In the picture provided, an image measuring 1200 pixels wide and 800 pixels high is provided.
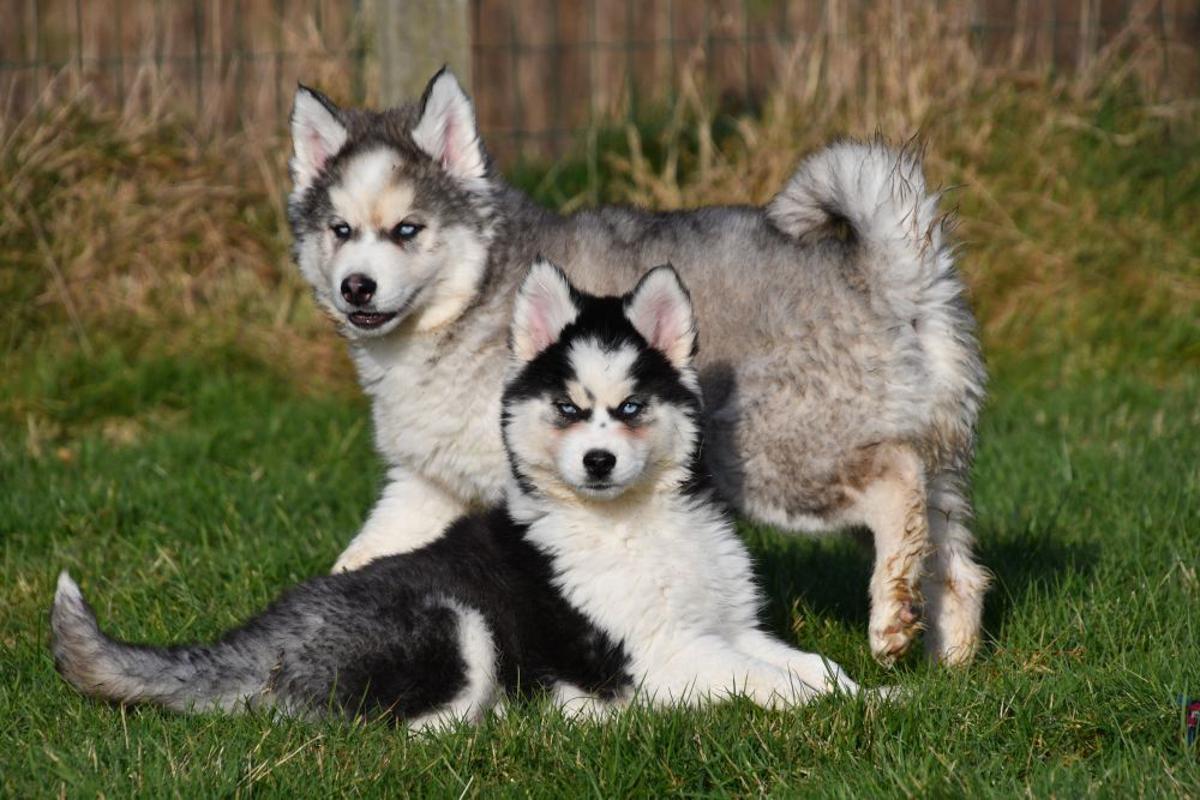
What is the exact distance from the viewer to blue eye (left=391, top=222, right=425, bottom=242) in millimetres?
4977

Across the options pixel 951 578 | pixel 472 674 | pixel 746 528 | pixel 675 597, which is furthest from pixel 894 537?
pixel 746 528

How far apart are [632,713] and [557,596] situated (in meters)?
Result: 0.55

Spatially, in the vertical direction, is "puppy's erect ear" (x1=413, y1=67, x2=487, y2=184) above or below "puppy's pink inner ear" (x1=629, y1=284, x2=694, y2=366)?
above

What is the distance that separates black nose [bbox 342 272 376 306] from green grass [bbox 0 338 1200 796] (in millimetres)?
1088

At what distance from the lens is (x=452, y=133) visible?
514 cm

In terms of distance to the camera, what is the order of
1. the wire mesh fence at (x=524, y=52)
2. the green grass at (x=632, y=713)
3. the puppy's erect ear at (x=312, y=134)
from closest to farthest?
the green grass at (x=632, y=713) → the puppy's erect ear at (x=312, y=134) → the wire mesh fence at (x=524, y=52)

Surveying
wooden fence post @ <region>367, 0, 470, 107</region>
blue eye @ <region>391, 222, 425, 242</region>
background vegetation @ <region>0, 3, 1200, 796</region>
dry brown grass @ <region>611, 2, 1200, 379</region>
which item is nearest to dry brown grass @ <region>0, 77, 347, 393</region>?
background vegetation @ <region>0, 3, 1200, 796</region>

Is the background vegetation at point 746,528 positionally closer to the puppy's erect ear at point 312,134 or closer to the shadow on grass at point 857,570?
the shadow on grass at point 857,570

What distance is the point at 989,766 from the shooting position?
3420 mm

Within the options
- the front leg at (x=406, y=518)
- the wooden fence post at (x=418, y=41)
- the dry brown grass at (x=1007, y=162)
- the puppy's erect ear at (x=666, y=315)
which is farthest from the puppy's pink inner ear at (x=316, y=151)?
the dry brown grass at (x=1007, y=162)

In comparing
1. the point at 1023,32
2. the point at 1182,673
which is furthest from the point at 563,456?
the point at 1023,32

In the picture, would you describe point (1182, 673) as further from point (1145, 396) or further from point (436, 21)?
point (436, 21)

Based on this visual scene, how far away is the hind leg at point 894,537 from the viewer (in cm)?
440

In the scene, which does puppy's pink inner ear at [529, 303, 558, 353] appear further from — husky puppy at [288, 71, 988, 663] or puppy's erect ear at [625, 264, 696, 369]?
husky puppy at [288, 71, 988, 663]
